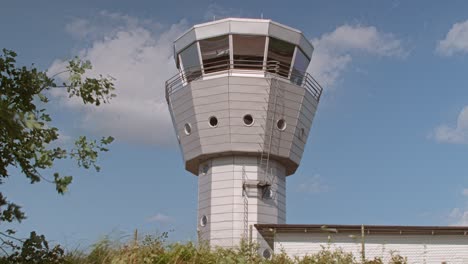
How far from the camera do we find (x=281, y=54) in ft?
102

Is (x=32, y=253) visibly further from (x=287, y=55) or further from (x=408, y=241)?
(x=287, y=55)

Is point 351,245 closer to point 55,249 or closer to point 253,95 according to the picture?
point 253,95

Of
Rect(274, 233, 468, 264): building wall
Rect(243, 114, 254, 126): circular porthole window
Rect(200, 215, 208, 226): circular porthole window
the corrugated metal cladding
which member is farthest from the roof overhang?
Rect(274, 233, 468, 264): building wall

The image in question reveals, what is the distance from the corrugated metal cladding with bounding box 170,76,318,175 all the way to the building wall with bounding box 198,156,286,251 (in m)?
0.72

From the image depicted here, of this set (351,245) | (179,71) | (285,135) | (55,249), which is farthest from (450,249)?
(55,249)

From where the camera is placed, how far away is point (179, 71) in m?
32.7

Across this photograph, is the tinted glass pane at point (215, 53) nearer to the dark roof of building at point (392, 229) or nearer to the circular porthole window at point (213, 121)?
the circular porthole window at point (213, 121)

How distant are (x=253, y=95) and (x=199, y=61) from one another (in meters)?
3.84

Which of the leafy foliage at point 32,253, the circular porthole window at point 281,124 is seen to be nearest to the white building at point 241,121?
the circular porthole window at point 281,124

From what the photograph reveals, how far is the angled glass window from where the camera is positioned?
103 ft

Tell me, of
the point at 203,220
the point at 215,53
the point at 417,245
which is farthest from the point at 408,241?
the point at 215,53

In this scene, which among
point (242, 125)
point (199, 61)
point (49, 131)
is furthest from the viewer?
point (199, 61)

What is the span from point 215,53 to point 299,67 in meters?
Result: 4.76

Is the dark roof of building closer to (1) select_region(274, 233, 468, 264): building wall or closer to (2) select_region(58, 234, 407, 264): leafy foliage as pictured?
(1) select_region(274, 233, 468, 264): building wall
